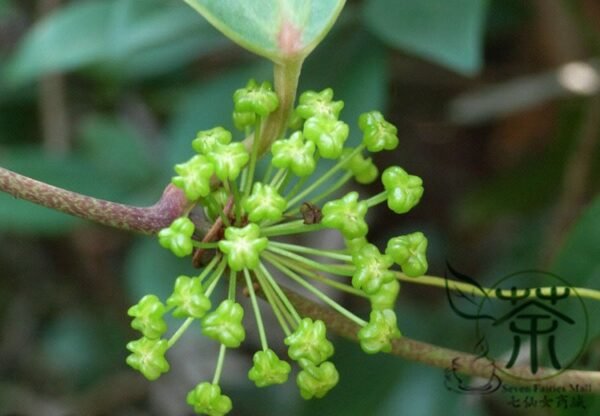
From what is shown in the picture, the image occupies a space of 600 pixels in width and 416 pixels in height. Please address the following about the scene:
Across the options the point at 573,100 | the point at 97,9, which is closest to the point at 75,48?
the point at 97,9

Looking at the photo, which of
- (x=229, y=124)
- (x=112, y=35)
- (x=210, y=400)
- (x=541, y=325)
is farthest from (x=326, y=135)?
(x=112, y=35)

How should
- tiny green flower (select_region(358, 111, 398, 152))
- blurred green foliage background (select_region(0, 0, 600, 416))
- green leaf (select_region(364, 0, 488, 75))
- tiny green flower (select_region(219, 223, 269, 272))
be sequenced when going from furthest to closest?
blurred green foliage background (select_region(0, 0, 600, 416))
green leaf (select_region(364, 0, 488, 75))
tiny green flower (select_region(358, 111, 398, 152))
tiny green flower (select_region(219, 223, 269, 272))

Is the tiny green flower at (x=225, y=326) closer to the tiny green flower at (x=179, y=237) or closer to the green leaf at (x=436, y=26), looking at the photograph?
the tiny green flower at (x=179, y=237)

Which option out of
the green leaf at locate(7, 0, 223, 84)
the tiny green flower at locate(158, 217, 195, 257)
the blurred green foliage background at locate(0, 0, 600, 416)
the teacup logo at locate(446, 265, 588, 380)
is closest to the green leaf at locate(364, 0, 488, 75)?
the blurred green foliage background at locate(0, 0, 600, 416)

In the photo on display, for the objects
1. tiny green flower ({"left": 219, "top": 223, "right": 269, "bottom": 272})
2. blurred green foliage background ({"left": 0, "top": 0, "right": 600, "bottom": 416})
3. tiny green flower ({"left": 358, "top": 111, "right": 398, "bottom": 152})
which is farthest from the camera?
blurred green foliage background ({"left": 0, "top": 0, "right": 600, "bottom": 416})

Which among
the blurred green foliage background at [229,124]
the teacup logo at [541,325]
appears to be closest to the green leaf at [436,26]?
the blurred green foliage background at [229,124]

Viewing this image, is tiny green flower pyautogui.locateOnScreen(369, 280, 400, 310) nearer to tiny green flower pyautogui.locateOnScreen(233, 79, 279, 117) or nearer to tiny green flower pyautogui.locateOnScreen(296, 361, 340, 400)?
tiny green flower pyautogui.locateOnScreen(296, 361, 340, 400)

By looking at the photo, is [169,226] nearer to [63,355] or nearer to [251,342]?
[251,342]

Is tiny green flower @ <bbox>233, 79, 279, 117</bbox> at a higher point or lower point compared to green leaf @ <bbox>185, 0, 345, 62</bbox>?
lower
